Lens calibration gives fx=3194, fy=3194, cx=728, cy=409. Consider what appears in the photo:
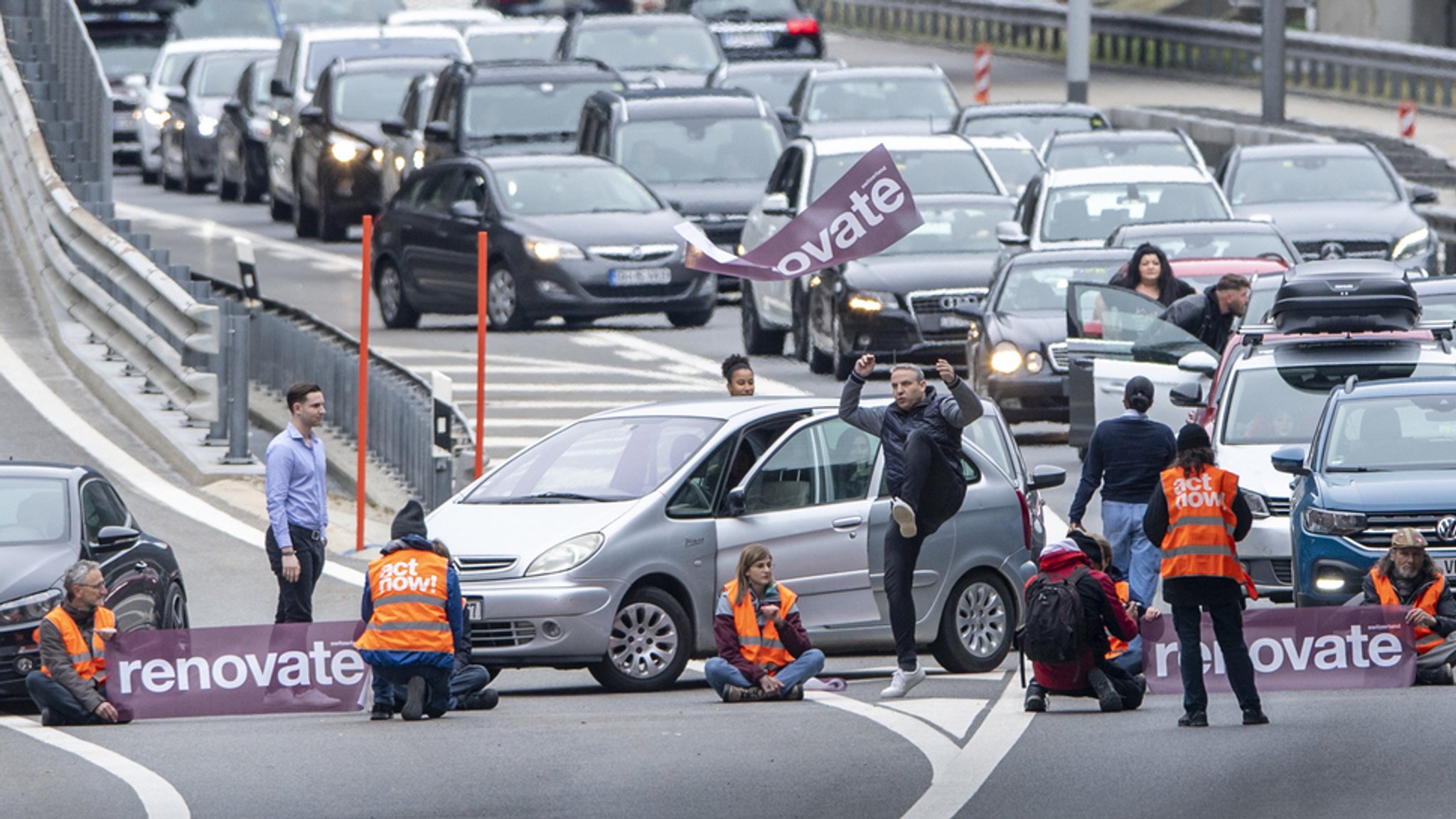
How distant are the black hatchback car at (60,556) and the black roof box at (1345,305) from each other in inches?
263

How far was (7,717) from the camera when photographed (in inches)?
611

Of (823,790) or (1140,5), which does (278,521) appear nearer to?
(823,790)

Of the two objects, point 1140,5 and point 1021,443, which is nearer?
point 1021,443

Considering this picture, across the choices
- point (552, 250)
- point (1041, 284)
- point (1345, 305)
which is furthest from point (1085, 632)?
point (552, 250)

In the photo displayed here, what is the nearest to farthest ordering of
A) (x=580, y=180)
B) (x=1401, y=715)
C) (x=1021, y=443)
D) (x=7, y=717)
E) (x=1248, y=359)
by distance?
(x=1401, y=715), (x=7, y=717), (x=1248, y=359), (x=1021, y=443), (x=580, y=180)

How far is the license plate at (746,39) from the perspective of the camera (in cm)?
4647

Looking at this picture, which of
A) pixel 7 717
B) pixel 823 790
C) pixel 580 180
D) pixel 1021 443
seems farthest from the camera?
pixel 580 180

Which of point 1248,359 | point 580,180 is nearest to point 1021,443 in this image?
point 1248,359

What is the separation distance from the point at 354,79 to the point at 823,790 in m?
26.2

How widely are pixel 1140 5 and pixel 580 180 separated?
37925 mm

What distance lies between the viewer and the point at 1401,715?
13.8m

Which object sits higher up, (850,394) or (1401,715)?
(850,394)

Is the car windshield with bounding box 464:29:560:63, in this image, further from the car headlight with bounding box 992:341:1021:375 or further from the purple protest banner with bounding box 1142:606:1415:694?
the purple protest banner with bounding box 1142:606:1415:694

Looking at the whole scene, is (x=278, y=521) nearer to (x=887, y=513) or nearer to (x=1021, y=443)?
(x=887, y=513)
